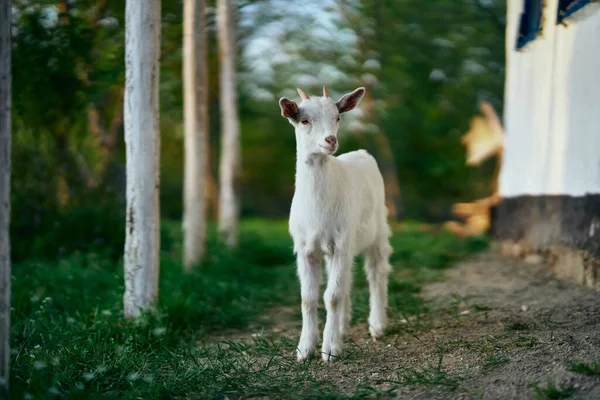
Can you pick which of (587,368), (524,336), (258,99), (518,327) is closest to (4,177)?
(587,368)

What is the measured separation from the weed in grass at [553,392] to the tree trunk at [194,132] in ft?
18.6

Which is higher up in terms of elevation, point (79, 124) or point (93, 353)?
point (79, 124)

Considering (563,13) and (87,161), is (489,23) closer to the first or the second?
(563,13)

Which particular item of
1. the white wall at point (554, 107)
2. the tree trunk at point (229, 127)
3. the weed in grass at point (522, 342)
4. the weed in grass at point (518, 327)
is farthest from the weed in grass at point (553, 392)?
the tree trunk at point (229, 127)

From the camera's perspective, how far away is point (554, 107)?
7.45m

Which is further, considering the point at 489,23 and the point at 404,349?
the point at 489,23

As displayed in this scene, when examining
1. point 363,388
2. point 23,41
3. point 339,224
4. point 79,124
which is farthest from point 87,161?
point 363,388

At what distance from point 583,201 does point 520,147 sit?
2.52 metres

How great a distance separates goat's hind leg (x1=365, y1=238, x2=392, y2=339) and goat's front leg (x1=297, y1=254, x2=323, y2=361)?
75cm

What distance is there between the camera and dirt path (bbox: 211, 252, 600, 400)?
4.01 metres

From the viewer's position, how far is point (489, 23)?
13633 millimetres

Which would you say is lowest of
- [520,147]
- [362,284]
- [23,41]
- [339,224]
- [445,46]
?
[362,284]

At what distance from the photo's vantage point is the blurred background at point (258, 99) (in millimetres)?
8383

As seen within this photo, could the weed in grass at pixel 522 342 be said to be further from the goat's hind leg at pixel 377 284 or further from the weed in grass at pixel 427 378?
the goat's hind leg at pixel 377 284
